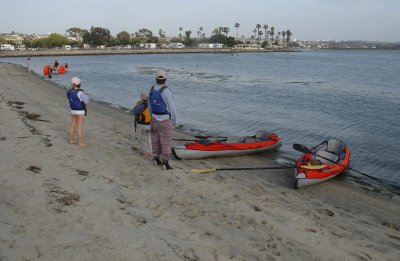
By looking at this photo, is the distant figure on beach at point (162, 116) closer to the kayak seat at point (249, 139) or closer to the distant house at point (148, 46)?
the kayak seat at point (249, 139)

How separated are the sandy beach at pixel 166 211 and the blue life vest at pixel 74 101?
1035 mm

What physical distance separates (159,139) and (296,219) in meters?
3.30

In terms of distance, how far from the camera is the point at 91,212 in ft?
17.6

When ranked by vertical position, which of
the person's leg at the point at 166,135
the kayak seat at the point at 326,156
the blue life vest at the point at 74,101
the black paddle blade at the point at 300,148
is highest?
the blue life vest at the point at 74,101

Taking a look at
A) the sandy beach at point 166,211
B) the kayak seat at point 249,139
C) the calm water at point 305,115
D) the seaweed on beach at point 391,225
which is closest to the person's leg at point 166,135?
the sandy beach at point 166,211

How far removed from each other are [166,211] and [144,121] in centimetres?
299

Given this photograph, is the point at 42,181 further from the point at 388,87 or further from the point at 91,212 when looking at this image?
the point at 388,87

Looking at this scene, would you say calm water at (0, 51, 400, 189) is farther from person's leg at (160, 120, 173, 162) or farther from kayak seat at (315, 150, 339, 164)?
person's leg at (160, 120, 173, 162)

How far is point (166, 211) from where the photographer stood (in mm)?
5719

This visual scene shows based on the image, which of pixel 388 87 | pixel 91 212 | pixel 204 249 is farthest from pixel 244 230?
pixel 388 87

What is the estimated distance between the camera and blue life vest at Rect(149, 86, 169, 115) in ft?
23.3

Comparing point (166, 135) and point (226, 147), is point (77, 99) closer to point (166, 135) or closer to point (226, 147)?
point (166, 135)

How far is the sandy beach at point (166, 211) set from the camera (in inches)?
181

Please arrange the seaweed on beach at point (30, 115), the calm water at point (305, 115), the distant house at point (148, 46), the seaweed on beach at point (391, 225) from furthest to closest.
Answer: the distant house at point (148, 46) < the calm water at point (305, 115) < the seaweed on beach at point (30, 115) < the seaweed on beach at point (391, 225)
